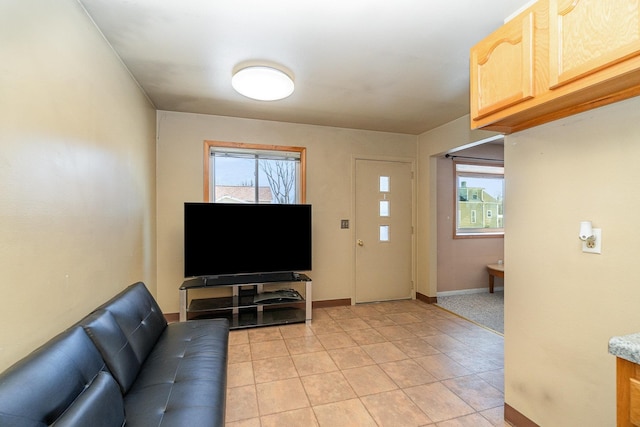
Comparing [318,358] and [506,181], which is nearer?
[506,181]

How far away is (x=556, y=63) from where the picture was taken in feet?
3.96

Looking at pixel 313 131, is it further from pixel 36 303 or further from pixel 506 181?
pixel 36 303

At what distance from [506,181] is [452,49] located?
1048 millimetres

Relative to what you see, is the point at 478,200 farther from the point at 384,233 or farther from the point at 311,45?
the point at 311,45

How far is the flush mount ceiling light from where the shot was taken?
225 centimetres

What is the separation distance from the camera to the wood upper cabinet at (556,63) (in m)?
1.03

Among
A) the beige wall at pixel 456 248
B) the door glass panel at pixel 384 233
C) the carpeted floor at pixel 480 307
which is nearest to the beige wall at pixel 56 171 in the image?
the door glass panel at pixel 384 233

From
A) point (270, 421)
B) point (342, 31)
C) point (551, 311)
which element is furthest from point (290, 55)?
point (270, 421)

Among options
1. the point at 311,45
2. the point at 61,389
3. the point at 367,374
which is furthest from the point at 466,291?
the point at 61,389

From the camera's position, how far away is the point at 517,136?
174 cm

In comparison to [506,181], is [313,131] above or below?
above

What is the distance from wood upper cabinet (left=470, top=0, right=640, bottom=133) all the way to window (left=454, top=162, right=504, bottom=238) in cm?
319

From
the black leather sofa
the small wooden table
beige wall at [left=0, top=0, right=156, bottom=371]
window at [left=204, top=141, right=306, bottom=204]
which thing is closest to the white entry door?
window at [left=204, top=141, right=306, bottom=204]

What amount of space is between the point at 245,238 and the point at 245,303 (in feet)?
2.50
